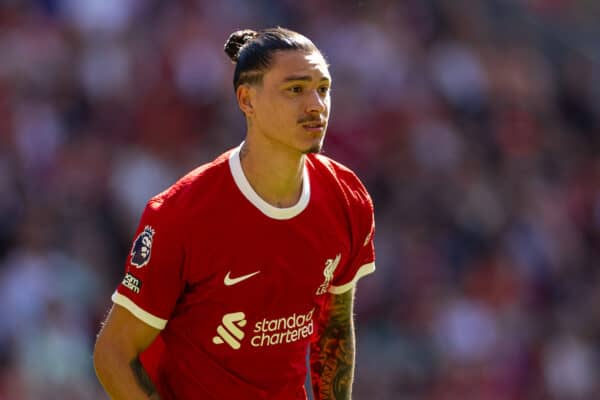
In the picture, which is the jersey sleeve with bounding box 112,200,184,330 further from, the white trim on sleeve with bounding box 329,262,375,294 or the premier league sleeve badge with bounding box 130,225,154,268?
the white trim on sleeve with bounding box 329,262,375,294

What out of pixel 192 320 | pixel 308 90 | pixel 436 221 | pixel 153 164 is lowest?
pixel 436 221

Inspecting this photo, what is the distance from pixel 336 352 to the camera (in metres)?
4.89

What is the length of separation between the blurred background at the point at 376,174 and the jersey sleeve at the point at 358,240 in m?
4.10

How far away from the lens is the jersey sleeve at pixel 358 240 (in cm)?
466

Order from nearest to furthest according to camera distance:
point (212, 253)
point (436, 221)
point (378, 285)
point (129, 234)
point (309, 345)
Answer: point (212, 253)
point (309, 345)
point (129, 234)
point (378, 285)
point (436, 221)

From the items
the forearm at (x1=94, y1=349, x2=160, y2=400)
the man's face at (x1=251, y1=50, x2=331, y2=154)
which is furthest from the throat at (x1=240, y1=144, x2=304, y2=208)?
the forearm at (x1=94, y1=349, x2=160, y2=400)

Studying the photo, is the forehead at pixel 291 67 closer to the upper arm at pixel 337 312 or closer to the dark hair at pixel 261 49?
the dark hair at pixel 261 49

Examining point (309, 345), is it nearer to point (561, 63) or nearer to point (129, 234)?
point (129, 234)

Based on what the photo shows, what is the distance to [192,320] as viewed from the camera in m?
4.33

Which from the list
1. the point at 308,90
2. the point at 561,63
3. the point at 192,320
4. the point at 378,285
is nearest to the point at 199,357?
the point at 192,320

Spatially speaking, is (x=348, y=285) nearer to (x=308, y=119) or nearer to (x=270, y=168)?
(x=270, y=168)

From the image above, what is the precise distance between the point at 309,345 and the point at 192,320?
70cm

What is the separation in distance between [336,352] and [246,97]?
3.83 feet

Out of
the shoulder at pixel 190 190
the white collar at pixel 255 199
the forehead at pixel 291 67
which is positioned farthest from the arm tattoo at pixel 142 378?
the forehead at pixel 291 67
